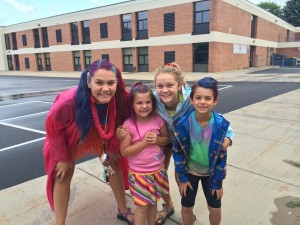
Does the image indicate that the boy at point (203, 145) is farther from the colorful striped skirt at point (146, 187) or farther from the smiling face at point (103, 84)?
the smiling face at point (103, 84)

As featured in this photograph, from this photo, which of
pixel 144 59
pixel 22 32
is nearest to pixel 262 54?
pixel 144 59

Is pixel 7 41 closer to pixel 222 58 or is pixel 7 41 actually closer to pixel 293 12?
pixel 222 58

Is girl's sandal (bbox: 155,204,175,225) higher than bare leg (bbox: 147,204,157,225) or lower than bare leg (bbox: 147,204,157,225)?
lower

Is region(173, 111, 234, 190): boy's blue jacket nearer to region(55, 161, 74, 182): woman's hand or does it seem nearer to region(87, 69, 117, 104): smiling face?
region(87, 69, 117, 104): smiling face

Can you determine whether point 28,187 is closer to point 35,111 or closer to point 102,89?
point 102,89

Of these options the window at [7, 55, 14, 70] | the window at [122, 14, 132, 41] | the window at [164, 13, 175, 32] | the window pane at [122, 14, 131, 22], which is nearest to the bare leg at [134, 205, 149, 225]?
the window at [164, 13, 175, 32]

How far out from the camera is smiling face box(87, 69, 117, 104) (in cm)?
222

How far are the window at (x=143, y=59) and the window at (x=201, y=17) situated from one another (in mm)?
6505

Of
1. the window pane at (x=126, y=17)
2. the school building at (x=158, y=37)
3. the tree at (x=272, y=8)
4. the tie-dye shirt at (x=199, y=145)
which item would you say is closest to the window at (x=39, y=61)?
the school building at (x=158, y=37)

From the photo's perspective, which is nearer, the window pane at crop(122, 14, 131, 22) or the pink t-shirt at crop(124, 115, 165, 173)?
the pink t-shirt at crop(124, 115, 165, 173)

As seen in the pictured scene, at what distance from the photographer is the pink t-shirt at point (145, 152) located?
2.35 metres

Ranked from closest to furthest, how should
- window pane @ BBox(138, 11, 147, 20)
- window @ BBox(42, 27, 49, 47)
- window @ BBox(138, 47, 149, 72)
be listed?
window pane @ BBox(138, 11, 147, 20) → window @ BBox(138, 47, 149, 72) → window @ BBox(42, 27, 49, 47)

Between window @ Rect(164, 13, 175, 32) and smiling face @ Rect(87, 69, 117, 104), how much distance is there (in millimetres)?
26001

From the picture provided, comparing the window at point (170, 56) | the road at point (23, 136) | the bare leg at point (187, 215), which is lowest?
the road at point (23, 136)
